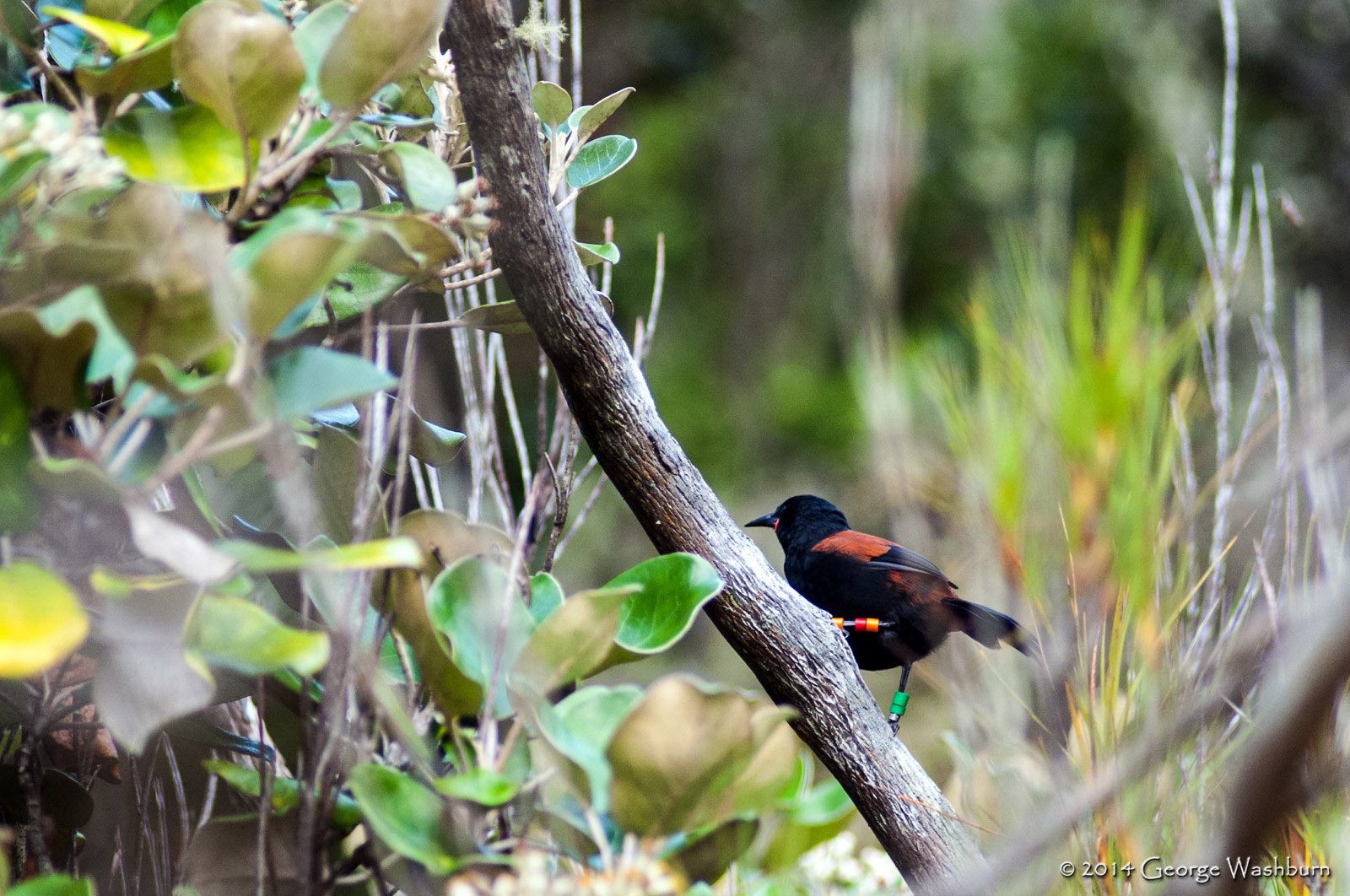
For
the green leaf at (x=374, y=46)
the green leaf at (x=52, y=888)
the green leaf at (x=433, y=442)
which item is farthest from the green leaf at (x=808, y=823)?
the green leaf at (x=374, y=46)

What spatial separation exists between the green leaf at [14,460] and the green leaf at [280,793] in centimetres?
18

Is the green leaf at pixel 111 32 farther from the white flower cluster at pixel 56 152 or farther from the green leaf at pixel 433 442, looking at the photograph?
the green leaf at pixel 433 442

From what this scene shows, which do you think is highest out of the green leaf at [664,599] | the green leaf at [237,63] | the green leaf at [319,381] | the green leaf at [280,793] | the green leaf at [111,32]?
the green leaf at [111,32]

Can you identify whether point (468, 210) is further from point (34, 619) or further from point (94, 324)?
point (34, 619)

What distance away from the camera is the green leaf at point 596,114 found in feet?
2.56

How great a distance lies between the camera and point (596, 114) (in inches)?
31.0

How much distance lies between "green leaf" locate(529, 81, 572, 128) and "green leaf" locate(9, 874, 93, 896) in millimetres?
585

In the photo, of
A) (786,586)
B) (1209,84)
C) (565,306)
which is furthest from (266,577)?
(1209,84)

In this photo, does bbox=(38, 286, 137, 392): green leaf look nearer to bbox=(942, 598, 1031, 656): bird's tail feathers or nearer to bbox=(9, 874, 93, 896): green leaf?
bbox=(9, 874, 93, 896): green leaf

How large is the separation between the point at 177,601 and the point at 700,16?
4.69 m

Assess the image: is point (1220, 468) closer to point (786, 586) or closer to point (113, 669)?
point (786, 586)

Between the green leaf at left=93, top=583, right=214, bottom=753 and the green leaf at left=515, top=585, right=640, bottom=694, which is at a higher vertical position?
the green leaf at left=93, top=583, right=214, bottom=753

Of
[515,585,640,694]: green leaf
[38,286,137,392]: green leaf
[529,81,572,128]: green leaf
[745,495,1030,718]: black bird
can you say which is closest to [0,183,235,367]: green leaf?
[38,286,137,392]: green leaf

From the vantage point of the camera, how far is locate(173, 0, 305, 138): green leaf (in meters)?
0.52
